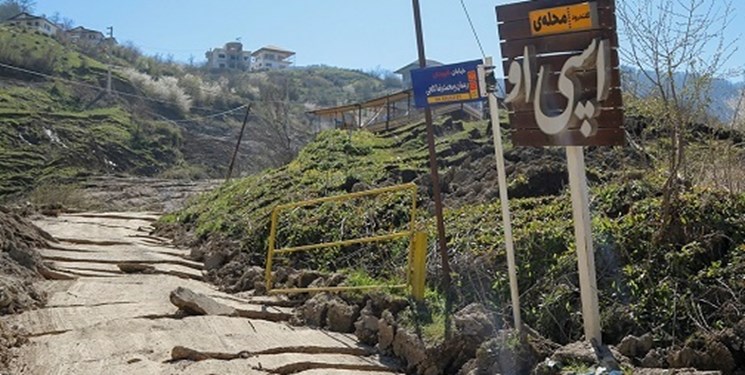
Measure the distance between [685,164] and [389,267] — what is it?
319 cm

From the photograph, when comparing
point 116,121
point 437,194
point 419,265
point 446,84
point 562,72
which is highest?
point 116,121

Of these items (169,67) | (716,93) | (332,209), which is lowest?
(332,209)

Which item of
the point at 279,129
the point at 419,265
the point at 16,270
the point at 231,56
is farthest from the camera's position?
the point at 231,56

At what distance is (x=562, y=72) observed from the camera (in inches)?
194

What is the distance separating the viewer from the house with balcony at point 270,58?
347ft

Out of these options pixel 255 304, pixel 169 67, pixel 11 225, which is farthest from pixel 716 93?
pixel 169 67

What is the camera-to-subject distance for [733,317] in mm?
4676

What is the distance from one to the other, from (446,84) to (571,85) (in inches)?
56.8

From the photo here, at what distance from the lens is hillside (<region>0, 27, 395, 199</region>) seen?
31828 mm

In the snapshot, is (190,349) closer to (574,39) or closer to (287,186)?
(574,39)

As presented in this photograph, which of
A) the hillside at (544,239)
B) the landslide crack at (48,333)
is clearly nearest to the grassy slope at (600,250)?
the hillside at (544,239)

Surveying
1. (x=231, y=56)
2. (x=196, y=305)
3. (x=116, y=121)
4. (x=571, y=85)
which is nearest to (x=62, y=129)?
(x=116, y=121)

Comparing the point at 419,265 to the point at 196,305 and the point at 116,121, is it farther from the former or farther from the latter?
the point at 116,121

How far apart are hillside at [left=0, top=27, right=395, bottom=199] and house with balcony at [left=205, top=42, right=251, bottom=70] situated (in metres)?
32.5
